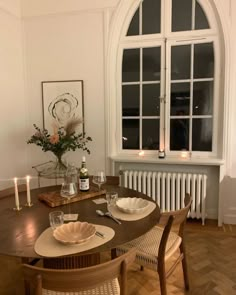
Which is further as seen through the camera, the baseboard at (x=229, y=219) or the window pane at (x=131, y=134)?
the window pane at (x=131, y=134)

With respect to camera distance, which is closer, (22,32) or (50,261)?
(50,261)

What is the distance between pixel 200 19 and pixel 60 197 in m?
2.65

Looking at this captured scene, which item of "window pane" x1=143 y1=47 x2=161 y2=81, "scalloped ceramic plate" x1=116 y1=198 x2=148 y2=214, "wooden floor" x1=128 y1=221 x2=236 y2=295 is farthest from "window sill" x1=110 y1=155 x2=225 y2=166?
"scalloped ceramic plate" x1=116 y1=198 x2=148 y2=214

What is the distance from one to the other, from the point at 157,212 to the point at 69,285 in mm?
798

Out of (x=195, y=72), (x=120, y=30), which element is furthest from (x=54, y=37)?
(x=195, y=72)

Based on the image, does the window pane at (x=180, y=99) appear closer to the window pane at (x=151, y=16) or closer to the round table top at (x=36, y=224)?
the window pane at (x=151, y=16)

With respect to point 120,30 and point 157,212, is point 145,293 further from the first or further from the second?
point 120,30

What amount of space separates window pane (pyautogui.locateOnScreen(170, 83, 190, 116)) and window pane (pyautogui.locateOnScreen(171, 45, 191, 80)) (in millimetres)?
110

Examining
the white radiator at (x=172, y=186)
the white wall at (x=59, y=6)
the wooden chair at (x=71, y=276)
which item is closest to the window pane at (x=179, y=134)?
the white radiator at (x=172, y=186)

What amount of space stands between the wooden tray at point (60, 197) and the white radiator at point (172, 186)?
1273 millimetres

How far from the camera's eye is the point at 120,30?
3.43 m

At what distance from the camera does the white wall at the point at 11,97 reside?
10.9ft

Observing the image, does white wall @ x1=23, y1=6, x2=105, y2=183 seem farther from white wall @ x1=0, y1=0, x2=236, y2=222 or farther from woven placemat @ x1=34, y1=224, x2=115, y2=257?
woven placemat @ x1=34, y1=224, x2=115, y2=257

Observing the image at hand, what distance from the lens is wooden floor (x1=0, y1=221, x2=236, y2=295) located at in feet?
6.91
